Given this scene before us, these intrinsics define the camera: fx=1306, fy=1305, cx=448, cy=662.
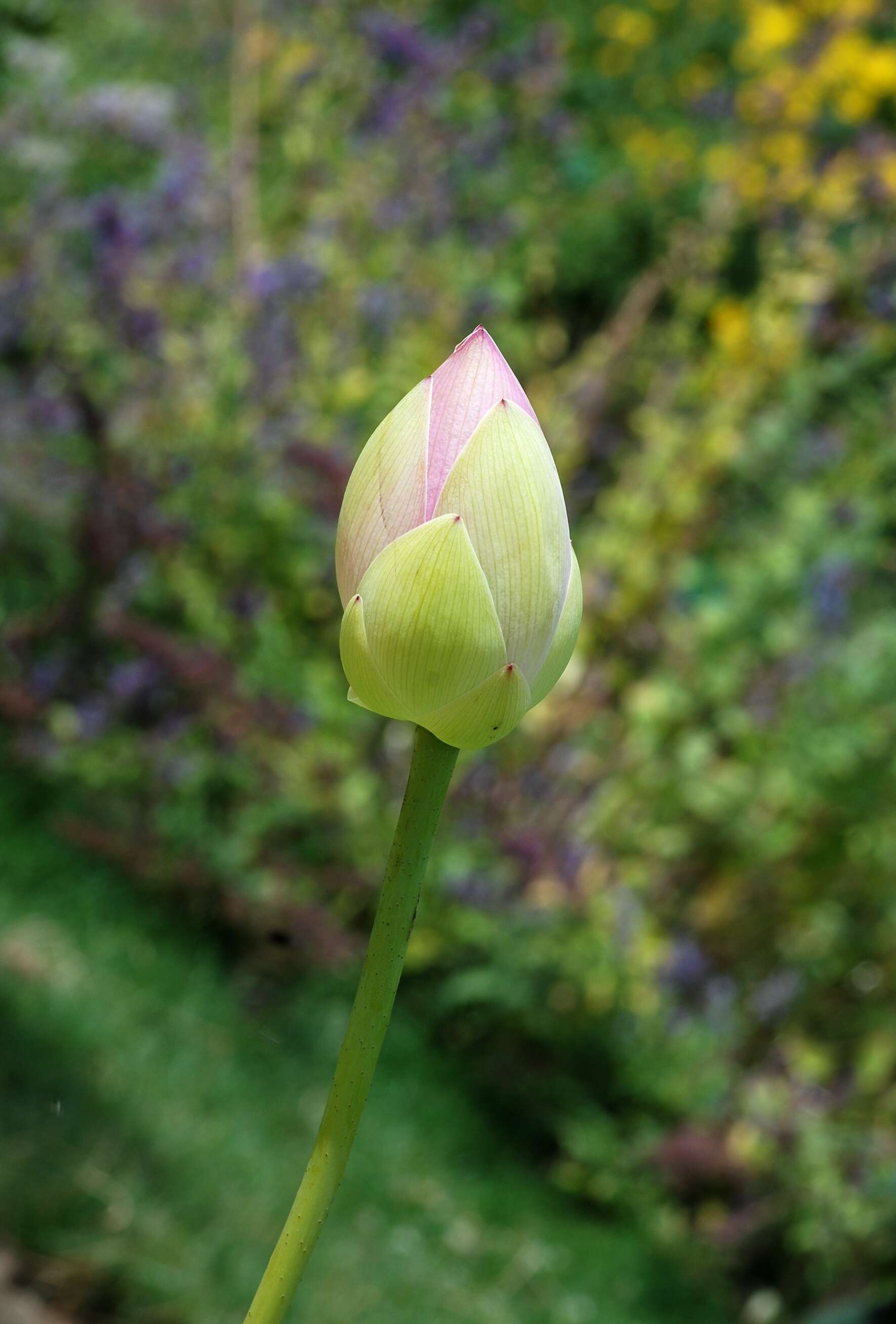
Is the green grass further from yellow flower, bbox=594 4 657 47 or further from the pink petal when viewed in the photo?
yellow flower, bbox=594 4 657 47

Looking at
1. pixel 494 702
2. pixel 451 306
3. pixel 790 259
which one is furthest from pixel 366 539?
pixel 790 259

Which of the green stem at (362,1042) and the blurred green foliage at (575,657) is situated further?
the blurred green foliage at (575,657)

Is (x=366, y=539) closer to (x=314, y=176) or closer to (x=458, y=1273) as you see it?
(x=458, y=1273)

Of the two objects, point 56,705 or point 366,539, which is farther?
point 56,705

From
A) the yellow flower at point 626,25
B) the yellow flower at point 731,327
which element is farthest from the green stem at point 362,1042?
the yellow flower at point 626,25

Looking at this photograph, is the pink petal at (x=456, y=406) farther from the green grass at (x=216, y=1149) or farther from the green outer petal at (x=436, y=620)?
the green grass at (x=216, y=1149)
